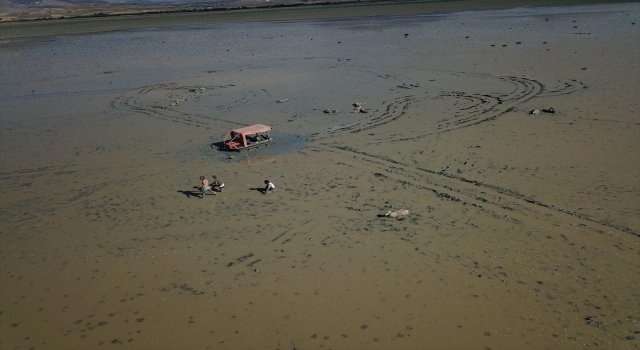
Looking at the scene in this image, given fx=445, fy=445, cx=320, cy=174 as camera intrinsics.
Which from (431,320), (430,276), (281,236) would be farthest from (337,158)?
(431,320)

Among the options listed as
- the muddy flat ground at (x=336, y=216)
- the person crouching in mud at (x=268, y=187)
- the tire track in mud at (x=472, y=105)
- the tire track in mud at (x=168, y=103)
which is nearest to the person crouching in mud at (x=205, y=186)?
the muddy flat ground at (x=336, y=216)

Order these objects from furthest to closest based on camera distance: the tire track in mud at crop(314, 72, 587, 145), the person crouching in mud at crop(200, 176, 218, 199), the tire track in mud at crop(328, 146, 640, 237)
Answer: the tire track in mud at crop(314, 72, 587, 145), the person crouching in mud at crop(200, 176, 218, 199), the tire track in mud at crop(328, 146, 640, 237)

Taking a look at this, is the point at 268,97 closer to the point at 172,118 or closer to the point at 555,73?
the point at 172,118

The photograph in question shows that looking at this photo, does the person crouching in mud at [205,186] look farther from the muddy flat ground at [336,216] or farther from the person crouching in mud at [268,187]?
the person crouching in mud at [268,187]

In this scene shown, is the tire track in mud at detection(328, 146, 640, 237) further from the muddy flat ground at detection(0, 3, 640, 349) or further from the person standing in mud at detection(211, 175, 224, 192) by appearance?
the person standing in mud at detection(211, 175, 224, 192)

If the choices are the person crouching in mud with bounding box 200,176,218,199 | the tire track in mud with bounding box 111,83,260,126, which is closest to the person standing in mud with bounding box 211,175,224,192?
the person crouching in mud with bounding box 200,176,218,199

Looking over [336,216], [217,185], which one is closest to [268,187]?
[217,185]

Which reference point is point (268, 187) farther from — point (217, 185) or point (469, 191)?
point (469, 191)
